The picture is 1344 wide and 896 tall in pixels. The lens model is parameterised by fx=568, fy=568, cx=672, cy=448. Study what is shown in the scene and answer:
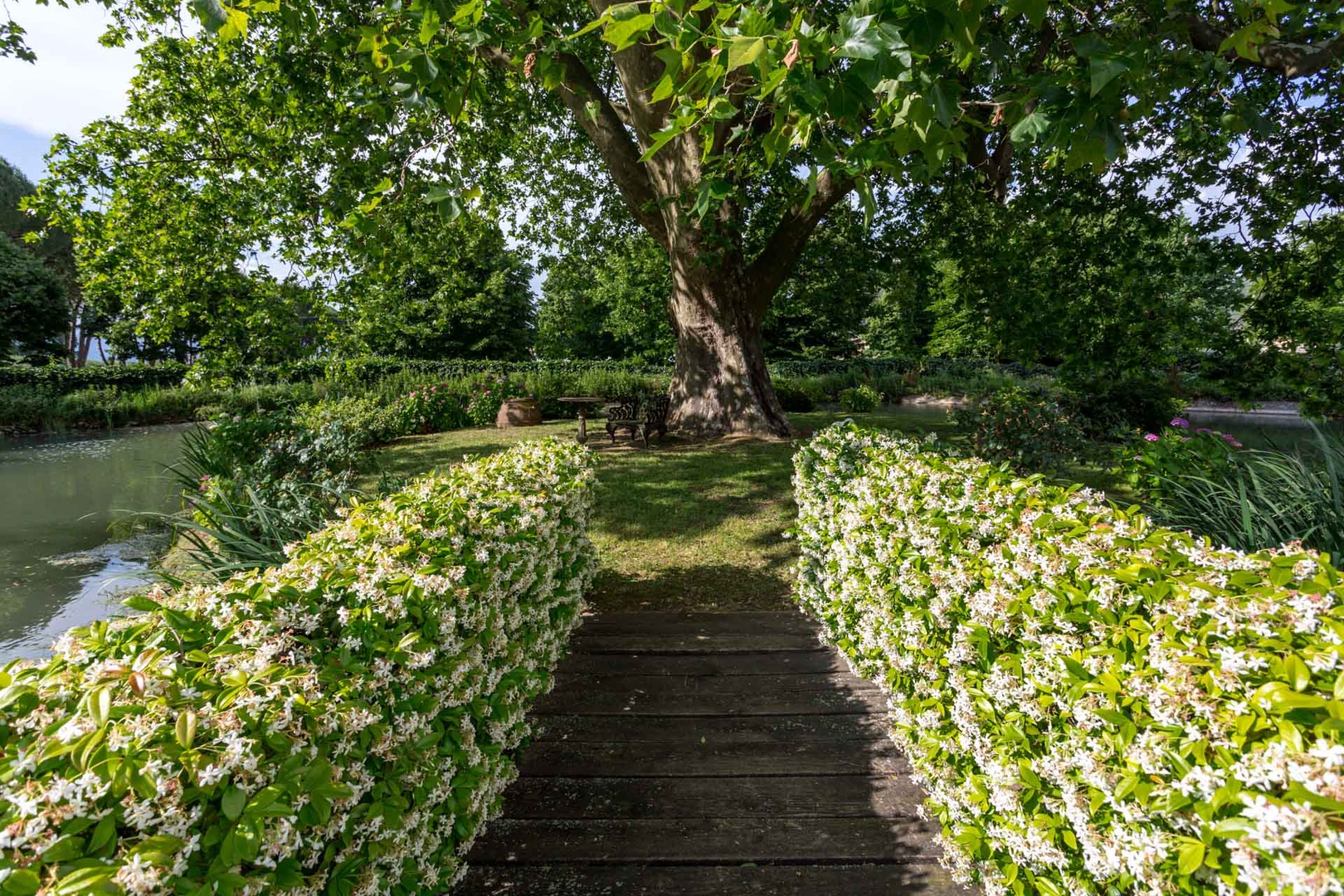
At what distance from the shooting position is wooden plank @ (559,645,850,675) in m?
3.33

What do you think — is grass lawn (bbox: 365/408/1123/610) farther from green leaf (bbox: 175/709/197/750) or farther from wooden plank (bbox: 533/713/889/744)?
green leaf (bbox: 175/709/197/750)

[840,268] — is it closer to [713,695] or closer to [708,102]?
[708,102]

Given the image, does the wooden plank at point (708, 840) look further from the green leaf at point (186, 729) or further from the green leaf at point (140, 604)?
the green leaf at point (186, 729)

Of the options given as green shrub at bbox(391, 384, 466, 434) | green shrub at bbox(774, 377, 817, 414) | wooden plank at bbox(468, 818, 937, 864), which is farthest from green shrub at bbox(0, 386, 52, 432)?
wooden plank at bbox(468, 818, 937, 864)

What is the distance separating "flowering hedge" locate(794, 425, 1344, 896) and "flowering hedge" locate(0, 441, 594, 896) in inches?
63.8

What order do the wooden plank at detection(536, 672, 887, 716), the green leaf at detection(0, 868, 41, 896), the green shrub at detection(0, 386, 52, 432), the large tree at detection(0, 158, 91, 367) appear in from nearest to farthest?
the green leaf at detection(0, 868, 41, 896)
the wooden plank at detection(536, 672, 887, 716)
the green shrub at detection(0, 386, 52, 432)
the large tree at detection(0, 158, 91, 367)

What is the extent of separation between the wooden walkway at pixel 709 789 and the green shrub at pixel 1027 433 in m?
4.57

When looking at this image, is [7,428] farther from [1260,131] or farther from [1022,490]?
[1260,131]

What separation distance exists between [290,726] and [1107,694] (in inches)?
70.9

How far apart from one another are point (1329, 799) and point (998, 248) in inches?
415

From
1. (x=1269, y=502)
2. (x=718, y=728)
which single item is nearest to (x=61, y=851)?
(x=718, y=728)

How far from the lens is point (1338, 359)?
5629mm

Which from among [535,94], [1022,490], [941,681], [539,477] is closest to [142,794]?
[941,681]

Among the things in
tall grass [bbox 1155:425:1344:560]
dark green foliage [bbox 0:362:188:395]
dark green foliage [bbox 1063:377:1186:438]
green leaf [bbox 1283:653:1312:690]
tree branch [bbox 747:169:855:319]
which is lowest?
tall grass [bbox 1155:425:1344:560]
